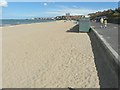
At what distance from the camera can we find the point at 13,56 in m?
14.5

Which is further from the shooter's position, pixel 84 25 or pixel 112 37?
pixel 84 25

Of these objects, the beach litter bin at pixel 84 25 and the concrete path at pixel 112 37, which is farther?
the beach litter bin at pixel 84 25

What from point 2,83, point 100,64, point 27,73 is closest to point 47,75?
point 27,73

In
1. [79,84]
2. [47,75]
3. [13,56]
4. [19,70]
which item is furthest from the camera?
[13,56]

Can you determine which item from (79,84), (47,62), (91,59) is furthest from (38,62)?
(79,84)

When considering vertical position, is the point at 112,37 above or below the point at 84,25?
below

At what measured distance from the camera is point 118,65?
739cm

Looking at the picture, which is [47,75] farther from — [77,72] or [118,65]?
[118,65]

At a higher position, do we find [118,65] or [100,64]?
[118,65]

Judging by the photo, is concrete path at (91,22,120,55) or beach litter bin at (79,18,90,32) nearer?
concrete path at (91,22,120,55)

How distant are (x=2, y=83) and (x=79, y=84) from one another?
2761 millimetres

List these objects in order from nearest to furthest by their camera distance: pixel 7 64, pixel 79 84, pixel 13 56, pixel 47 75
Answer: pixel 79 84, pixel 47 75, pixel 7 64, pixel 13 56

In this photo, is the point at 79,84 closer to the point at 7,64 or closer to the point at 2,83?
the point at 2,83

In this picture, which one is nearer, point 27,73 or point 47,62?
point 27,73
